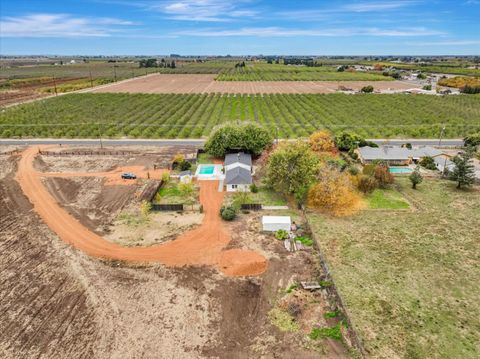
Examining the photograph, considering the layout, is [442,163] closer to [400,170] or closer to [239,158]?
[400,170]

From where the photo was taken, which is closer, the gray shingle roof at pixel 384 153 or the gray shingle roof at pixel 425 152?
the gray shingle roof at pixel 384 153

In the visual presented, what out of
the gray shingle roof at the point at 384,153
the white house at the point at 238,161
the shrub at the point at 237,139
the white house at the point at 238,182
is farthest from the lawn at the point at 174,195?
the gray shingle roof at the point at 384,153

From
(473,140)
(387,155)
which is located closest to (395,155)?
(387,155)

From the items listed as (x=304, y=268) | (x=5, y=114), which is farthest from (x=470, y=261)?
(x=5, y=114)

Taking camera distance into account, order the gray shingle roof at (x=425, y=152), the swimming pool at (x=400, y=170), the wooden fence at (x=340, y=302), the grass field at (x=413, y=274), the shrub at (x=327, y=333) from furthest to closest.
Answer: the gray shingle roof at (x=425, y=152) < the swimming pool at (x=400, y=170) < the shrub at (x=327, y=333) < the grass field at (x=413, y=274) < the wooden fence at (x=340, y=302)

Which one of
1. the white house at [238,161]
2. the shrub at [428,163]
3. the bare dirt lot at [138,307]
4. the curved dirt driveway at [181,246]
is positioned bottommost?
the bare dirt lot at [138,307]

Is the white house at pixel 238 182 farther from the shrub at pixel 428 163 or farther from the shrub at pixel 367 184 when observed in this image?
the shrub at pixel 428 163
